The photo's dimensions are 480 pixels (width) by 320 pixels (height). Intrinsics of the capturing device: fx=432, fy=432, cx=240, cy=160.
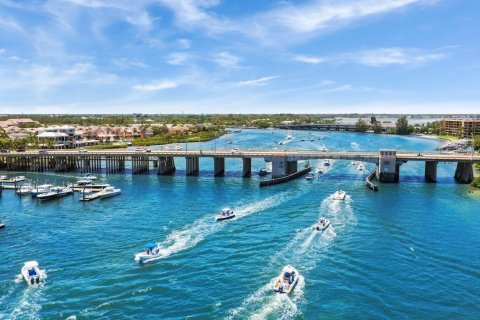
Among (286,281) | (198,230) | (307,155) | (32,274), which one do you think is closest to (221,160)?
(307,155)

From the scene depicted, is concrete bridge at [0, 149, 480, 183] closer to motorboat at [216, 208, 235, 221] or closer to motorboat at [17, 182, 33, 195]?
motorboat at [17, 182, 33, 195]

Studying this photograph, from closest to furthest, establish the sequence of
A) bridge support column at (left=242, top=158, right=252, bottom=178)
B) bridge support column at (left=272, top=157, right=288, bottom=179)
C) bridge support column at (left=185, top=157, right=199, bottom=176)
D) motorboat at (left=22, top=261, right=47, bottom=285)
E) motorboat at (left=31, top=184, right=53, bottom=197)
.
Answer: motorboat at (left=22, top=261, right=47, bottom=285)
motorboat at (left=31, top=184, right=53, bottom=197)
bridge support column at (left=272, top=157, right=288, bottom=179)
bridge support column at (left=242, top=158, right=252, bottom=178)
bridge support column at (left=185, top=157, right=199, bottom=176)

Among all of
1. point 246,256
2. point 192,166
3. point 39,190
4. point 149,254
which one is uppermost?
point 192,166

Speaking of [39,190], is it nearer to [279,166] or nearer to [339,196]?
[279,166]

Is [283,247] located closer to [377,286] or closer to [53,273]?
[377,286]

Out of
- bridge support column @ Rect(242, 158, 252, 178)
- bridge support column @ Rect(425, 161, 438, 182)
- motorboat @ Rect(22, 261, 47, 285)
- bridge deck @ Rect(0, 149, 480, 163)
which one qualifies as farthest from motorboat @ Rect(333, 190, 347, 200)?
motorboat @ Rect(22, 261, 47, 285)

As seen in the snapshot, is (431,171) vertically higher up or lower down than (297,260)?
higher up
